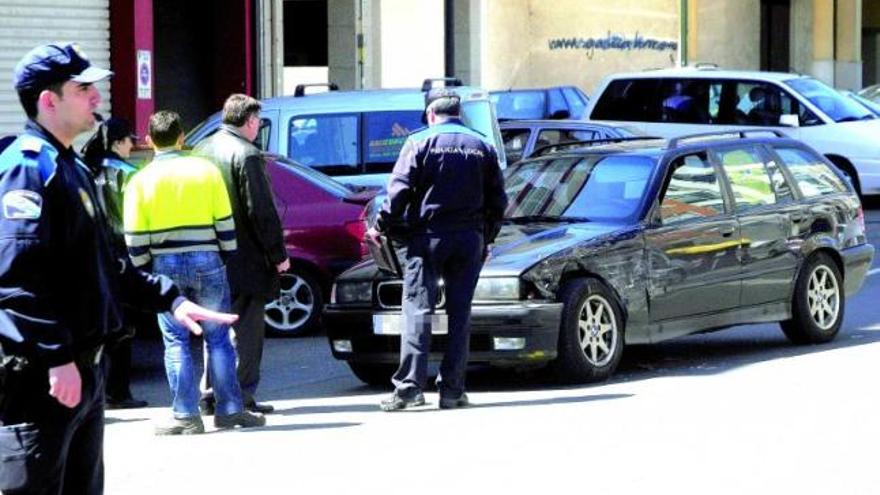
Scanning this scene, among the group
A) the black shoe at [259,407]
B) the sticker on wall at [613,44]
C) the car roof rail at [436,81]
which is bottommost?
the black shoe at [259,407]

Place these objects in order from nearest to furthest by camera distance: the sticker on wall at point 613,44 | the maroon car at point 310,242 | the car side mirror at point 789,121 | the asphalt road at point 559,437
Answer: the asphalt road at point 559,437
the maroon car at point 310,242
the car side mirror at point 789,121
the sticker on wall at point 613,44

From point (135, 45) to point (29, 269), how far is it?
16769 mm

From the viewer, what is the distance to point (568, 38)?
1588 inches

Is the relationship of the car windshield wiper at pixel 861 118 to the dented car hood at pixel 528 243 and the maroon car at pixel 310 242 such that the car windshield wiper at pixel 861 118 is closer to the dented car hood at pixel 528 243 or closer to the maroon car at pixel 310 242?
the maroon car at pixel 310 242

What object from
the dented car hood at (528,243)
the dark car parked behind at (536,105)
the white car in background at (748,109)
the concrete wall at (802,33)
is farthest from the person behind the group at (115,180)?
the concrete wall at (802,33)

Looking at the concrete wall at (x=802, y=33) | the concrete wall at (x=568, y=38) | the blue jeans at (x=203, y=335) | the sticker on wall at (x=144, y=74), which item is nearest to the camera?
the blue jeans at (x=203, y=335)

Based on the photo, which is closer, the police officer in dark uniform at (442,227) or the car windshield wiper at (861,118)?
the police officer in dark uniform at (442,227)

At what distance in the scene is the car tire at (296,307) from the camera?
48.1ft

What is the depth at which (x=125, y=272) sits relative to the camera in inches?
219

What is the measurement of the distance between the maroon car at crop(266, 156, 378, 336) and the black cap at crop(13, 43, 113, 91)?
30.0ft

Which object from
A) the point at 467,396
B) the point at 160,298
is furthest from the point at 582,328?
the point at 160,298

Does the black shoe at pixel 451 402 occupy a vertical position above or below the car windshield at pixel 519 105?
below

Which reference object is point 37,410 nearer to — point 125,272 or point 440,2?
point 125,272

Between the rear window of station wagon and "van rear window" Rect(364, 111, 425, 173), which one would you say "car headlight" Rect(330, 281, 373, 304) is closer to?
"van rear window" Rect(364, 111, 425, 173)
